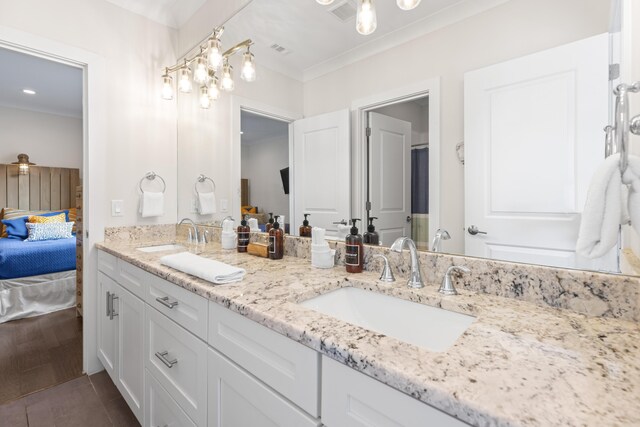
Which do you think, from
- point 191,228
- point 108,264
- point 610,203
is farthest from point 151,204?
point 610,203

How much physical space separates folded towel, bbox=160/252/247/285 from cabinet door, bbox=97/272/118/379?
85 cm

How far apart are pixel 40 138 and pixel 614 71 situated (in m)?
6.74

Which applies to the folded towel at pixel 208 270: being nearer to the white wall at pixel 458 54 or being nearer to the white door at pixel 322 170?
the white door at pixel 322 170

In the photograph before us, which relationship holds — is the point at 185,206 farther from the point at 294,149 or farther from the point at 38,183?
the point at 38,183

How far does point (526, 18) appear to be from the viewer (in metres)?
0.89

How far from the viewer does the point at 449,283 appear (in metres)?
0.97

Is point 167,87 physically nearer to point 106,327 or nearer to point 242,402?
point 106,327

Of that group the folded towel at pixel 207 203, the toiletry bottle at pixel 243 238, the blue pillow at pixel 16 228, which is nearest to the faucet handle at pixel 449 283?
the toiletry bottle at pixel 243 238

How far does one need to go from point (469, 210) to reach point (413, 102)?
44 cm

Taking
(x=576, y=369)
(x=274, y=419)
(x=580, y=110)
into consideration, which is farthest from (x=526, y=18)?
(x=274, y=419)

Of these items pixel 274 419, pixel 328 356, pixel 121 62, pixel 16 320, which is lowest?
pixel 16 320

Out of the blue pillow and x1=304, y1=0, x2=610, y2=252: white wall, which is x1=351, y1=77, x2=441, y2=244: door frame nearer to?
x1=304, y1=0, x2=610, y2=252: white wall

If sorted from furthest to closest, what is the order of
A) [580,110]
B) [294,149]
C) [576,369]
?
[294,149], [580,110], [576,369]

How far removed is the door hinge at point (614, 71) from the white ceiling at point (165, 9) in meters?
2.22
